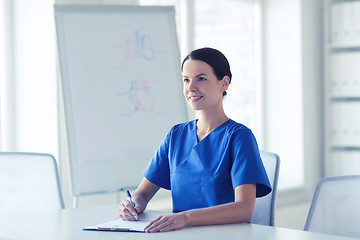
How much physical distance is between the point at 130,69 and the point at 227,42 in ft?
5.53

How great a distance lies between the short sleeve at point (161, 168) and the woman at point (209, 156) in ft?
0.07

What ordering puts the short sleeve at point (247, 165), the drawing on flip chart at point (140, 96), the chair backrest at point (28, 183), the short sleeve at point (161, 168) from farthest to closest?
the drawing on flip chart at point (140, 96) < the chair backrest at point (28, 183) < the short sleeve at point (161, 168) < the short sleeve at point (247, 165)

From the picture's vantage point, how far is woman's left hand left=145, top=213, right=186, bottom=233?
1.45m

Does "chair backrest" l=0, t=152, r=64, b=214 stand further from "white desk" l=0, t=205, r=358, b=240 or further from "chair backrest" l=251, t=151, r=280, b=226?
"chair backrest" l=251, t=151, r=280, b=226

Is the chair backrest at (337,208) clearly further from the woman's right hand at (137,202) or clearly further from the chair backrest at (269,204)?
the woman's right hand at (137,202)

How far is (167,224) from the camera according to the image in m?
1.46

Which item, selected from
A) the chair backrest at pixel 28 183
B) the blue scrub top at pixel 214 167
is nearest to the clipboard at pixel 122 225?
the blue scrub top at pixel 214 167

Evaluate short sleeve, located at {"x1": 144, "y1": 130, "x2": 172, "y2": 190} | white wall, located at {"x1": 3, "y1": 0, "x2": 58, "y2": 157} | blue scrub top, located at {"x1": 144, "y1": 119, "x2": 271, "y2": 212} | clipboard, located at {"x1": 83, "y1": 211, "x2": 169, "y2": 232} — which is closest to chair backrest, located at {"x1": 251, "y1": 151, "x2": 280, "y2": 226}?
blue scrub top, located at {"x1": 144, "y1": 119, "x2": 271, "y2": 212}

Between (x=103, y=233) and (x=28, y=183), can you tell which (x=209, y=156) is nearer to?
(x=103, y=233)

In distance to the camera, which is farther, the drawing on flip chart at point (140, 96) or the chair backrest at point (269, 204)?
the drawing on flip chart at point (140, 96)

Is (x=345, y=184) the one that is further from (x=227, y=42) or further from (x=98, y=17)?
(x=227, y=42)

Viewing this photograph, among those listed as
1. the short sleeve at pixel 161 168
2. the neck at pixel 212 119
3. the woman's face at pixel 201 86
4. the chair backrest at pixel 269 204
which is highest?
the woman's face at pixel 201 86

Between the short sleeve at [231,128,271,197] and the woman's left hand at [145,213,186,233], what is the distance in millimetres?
241

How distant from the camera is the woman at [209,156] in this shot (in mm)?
1627
